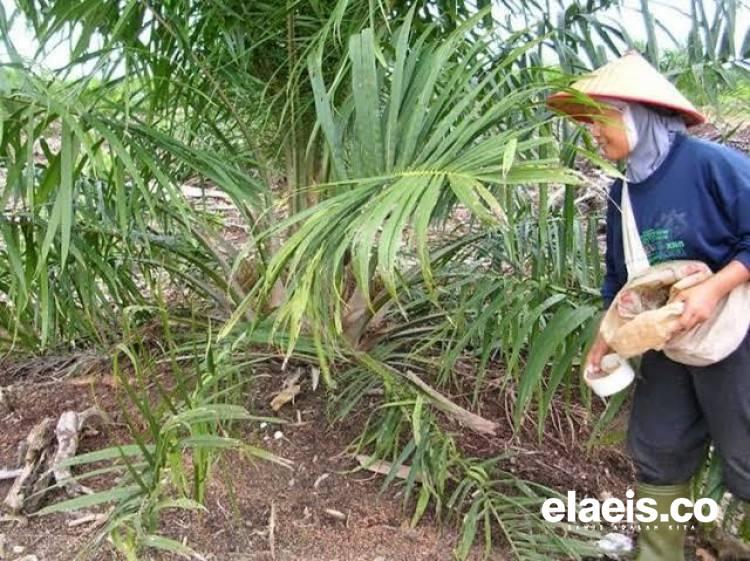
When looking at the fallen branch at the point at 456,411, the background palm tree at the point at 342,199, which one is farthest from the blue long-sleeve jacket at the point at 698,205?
the fallen branch at the point at 456,411

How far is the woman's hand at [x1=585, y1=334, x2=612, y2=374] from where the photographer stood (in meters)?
1.23

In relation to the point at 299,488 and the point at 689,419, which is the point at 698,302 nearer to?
the point at 689,419

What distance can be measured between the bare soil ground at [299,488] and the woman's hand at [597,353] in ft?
1.13

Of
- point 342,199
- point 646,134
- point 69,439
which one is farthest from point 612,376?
point 69,439

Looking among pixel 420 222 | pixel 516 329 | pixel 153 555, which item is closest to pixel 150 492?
pixel 153 555

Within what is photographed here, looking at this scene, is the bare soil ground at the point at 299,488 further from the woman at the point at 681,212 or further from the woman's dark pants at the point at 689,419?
the woman at the point at 681,212

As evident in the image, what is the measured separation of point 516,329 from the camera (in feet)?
4.72

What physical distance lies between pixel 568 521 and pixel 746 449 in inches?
14.2

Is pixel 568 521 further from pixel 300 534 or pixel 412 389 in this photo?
pixel 300 534

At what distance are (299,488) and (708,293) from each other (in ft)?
2.54

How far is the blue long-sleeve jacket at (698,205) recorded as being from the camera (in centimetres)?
111
